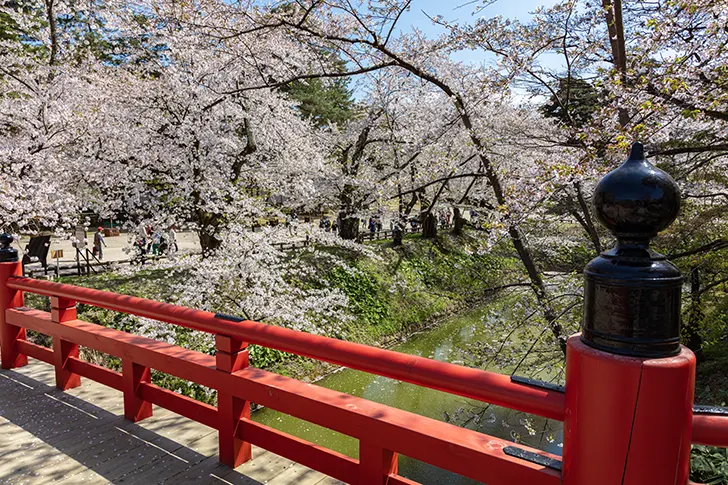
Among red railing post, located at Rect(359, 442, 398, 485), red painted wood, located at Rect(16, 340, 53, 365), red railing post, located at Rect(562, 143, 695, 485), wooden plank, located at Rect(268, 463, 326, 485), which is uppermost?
red railing post, located at Rect(562, 143, 695, 485)

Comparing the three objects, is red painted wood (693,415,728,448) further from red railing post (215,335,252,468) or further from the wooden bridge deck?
red railing post (215,335,252,468)

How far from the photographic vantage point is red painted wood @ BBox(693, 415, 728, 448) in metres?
1.23

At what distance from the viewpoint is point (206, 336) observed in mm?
8234

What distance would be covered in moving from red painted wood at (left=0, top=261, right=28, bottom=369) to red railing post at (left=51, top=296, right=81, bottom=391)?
90 cm

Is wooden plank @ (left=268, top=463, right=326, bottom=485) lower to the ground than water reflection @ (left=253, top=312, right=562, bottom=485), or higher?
higher

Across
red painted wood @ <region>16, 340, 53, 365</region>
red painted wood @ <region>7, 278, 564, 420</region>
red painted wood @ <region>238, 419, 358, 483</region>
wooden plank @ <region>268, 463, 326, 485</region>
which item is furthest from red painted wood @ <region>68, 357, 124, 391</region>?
wooden plank @ <region>268, 463, 326, 485</region>

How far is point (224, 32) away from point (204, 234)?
571 centimetres

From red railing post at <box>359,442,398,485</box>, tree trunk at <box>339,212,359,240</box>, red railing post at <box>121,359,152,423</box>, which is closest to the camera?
red railing post at <box>359,442,398,485</box>

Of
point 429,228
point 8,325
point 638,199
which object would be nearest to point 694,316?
point 638,199

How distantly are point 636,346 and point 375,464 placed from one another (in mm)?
1302

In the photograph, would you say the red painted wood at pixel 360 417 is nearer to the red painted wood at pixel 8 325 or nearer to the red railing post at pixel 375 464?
the red railing post at pixel 375 464

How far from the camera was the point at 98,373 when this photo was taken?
3.38 meters

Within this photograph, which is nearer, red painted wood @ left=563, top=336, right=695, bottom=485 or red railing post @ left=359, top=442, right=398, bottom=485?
red painted wood @ left=563, top=336, right=695, bottom=485

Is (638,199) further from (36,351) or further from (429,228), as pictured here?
(429,228)
